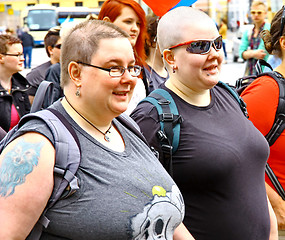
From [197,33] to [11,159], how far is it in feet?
4.21

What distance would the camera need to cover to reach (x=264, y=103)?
3141 mm

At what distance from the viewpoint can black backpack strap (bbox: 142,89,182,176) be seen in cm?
258

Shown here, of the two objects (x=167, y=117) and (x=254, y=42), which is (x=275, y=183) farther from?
(x=254, y=42)

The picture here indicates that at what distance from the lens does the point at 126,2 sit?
4.00 m

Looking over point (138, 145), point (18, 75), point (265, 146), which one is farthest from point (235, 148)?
point (18, 75)

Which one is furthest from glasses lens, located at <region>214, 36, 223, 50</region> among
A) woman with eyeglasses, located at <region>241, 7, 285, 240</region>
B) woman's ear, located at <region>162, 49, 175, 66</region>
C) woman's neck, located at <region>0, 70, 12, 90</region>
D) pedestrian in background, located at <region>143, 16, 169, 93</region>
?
woman's neck, located at <region>0, 70, 12, 90</region>

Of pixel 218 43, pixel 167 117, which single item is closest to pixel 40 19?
pixel 218 43

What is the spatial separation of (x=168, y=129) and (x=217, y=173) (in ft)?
1.04

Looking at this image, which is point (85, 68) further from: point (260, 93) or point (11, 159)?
point (260, 93)

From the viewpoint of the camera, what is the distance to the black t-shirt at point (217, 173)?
2.60 meters

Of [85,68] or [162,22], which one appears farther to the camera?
[162,22]

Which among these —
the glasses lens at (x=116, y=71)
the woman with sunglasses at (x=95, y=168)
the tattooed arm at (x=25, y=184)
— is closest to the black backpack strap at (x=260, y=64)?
the woman with sunglasses at (x=95, y=168)

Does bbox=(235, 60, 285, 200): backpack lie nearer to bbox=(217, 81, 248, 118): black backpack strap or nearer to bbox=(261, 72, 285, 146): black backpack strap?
bbox=(261, 72, 285, 146): black backpack strap

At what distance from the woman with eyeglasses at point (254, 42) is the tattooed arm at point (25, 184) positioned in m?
5.68
